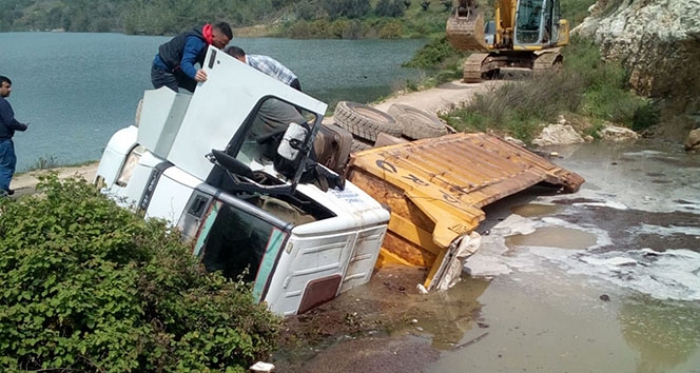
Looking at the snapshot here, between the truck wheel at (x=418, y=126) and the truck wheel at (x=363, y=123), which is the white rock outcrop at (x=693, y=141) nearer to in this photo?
the truck wheel at (x=418, y=126)

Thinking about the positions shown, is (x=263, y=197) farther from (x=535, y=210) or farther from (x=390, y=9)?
(x=390, y=9)

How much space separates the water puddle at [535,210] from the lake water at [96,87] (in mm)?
9248

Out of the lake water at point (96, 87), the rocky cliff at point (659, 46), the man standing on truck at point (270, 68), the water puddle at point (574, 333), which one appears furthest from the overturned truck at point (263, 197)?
the rocky cliff at point (659, 46)

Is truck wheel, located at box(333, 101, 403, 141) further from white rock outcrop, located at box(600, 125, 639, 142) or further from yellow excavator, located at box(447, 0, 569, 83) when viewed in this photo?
yellow excavator, located at box(447, 0, 569, 83)

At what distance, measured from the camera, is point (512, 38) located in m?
23.4

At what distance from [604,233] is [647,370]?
3354mm

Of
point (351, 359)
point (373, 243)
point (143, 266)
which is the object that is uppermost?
point (143, 266)

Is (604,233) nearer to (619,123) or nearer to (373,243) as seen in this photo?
(373,243)

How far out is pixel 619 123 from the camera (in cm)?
1681

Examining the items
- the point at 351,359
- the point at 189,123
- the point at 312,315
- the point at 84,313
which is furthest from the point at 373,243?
the point at 84,313

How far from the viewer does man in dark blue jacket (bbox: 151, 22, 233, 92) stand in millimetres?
7164

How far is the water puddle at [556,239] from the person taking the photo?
866 cm

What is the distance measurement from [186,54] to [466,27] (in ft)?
51.0

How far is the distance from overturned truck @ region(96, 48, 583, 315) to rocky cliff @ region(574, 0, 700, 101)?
10.4 m
